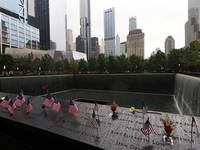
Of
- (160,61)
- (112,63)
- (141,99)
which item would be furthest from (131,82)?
(160,61)

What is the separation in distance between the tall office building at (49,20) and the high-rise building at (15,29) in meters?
10.3

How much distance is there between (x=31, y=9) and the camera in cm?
10275

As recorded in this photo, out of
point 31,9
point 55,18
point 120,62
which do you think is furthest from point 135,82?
point 31,9

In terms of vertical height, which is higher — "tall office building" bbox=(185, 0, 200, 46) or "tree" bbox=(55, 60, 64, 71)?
"tall office building" bbox=(185, 0, 200, 46)

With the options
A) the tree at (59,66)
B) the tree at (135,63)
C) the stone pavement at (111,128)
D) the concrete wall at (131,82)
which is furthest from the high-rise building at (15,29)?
the stone pavement at (111,128)

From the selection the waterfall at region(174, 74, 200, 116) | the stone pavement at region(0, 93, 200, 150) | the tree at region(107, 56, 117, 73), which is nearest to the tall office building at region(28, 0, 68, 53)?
the tree at region(107, 56, 117, 73)

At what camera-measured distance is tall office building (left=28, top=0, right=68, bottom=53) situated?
316 feet

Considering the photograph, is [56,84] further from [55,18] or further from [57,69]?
[55,18]

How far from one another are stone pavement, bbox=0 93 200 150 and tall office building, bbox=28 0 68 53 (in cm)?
9750

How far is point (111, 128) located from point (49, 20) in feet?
364

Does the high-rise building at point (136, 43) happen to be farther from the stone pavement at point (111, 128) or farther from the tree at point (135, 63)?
the stone pavement at point (111, 128)

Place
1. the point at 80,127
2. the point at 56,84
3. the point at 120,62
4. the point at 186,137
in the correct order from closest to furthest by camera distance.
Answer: the point at 186,137
the point at 80,127
the point at 56,84
the point at 120,62

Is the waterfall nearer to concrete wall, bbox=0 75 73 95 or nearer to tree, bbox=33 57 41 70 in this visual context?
concrete wall, bbox=0 75 73 95

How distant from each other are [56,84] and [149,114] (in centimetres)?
2384
